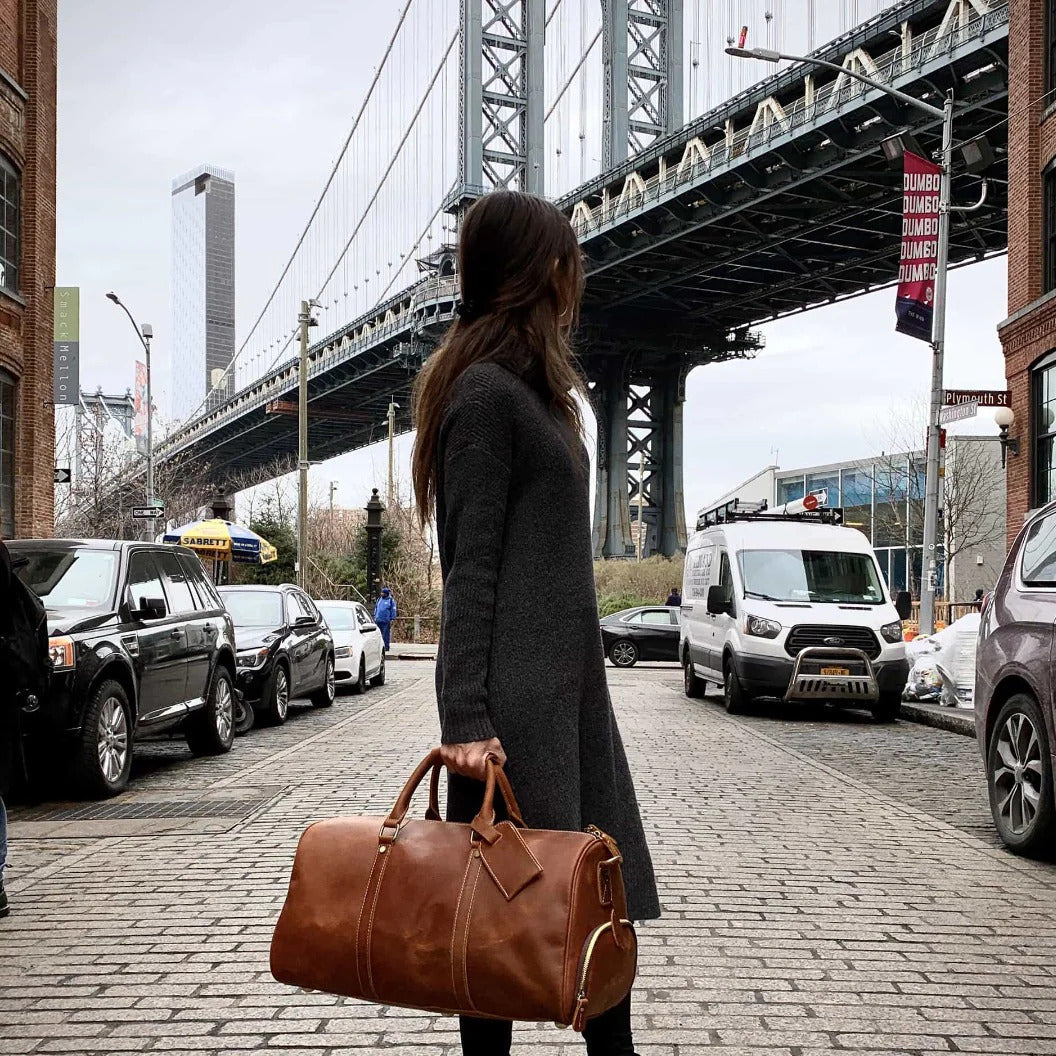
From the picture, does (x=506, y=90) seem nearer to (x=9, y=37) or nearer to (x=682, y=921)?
(x=9, y=37)

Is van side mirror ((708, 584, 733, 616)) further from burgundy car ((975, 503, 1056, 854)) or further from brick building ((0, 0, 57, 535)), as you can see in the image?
brick building ((0, 0, 57, 535))

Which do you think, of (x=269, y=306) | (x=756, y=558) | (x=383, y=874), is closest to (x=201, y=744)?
(x=756, y=558)

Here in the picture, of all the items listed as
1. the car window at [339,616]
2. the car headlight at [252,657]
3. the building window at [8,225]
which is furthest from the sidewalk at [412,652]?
the car headlight at [252,657]

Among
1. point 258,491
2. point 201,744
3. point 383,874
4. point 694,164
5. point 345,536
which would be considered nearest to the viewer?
point 383,874

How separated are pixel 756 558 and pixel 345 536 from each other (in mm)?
34832

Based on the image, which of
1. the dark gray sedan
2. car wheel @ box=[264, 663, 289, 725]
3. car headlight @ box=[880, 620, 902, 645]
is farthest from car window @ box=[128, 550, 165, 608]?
the dark gray sedan

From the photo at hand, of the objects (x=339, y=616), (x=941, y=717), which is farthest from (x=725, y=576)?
(x=339, y=616)

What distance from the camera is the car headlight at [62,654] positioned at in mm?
7668

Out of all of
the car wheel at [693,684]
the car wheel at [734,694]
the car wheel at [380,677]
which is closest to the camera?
the car wheel at [734,694]

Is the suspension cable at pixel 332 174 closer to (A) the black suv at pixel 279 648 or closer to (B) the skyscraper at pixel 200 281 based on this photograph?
(B) the skyscraper at pixel 200 281

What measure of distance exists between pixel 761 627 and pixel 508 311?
1222 cm

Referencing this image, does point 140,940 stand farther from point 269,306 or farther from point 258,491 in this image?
point 269,306

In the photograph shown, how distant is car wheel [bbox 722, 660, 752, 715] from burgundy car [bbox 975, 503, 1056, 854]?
7787 millimetres

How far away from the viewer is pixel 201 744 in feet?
34.8
